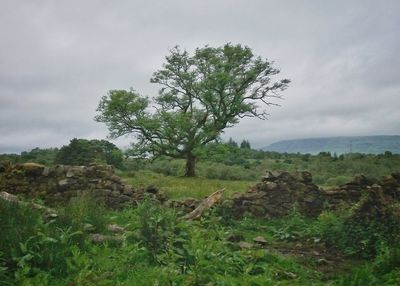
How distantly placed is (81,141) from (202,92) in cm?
1107

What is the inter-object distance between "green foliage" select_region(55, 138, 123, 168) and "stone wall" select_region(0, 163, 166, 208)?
15.8 m

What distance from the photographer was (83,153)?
30266mm

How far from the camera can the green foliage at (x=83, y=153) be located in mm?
29234

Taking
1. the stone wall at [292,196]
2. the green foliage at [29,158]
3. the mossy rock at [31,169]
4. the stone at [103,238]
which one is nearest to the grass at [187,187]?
the stone wall at [292,196]

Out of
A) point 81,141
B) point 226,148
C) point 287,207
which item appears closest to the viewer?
point 287,207

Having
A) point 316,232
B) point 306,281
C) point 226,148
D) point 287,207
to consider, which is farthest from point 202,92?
point 306,281

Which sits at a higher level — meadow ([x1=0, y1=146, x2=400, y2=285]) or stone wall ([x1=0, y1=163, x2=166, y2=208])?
stone wall ([x1=0, y1=163, x2=166, y2=208])

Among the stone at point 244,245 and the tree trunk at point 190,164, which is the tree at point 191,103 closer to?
the tree trunk at point 190,164

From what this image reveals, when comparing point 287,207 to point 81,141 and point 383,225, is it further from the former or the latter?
point 81,141

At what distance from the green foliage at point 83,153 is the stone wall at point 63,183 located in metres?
15.8

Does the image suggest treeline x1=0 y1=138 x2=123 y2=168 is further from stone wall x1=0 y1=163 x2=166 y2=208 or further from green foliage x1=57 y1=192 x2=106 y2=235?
green foliage x1=57 y1=192 x2=106 y2=235

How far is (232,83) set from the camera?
102 ft

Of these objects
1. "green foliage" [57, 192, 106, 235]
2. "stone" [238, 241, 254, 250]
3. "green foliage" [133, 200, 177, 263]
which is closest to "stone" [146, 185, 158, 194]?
"green foliage" [57, 192, 106, 235]

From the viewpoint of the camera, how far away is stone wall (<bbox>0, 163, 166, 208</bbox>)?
1157 centimetres
